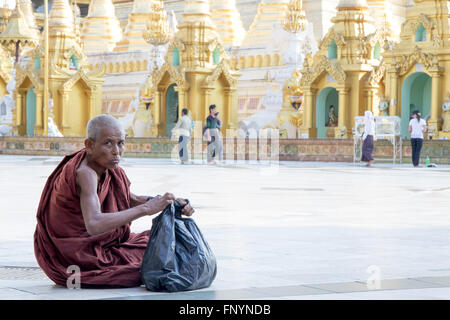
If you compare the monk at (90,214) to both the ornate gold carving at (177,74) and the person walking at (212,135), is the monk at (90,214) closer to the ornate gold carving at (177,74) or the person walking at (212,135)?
the person walking at (212,135)

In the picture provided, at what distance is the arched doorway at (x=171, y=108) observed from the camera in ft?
111

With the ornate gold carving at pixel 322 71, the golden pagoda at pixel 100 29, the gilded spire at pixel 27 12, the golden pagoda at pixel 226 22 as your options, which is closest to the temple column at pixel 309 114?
the ornate gold carving at pixel 322 71

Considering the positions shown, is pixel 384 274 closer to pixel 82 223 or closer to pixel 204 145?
pixel 82 223

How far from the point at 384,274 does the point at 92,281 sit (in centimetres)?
190

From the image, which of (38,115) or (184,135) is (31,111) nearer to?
(38,115)

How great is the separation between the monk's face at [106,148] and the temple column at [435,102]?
71.8ft

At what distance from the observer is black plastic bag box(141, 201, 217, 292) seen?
5.61 meters

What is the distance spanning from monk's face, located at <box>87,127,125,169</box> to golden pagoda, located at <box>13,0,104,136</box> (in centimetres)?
2971

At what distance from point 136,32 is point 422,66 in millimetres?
23083

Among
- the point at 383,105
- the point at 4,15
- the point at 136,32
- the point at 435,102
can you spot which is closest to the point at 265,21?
the point at 136,32

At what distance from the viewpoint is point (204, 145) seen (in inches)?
1127

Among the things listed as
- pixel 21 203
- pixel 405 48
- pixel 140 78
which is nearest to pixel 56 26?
pixel 140 78

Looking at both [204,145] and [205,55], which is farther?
[205,55]

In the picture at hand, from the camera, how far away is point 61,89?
35.2 metres
